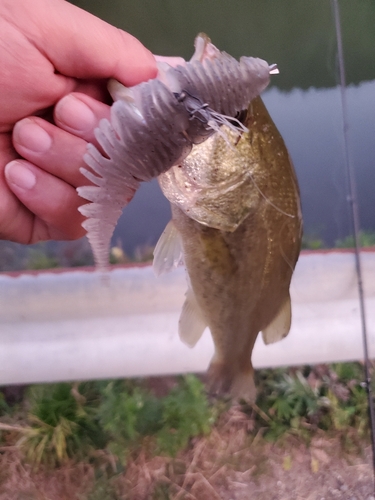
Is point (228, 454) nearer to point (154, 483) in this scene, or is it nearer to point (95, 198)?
point (154, 483)

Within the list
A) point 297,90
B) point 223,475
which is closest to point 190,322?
point 223,475

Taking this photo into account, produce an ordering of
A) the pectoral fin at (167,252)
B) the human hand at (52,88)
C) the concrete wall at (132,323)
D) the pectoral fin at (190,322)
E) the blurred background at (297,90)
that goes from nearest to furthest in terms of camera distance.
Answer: the human hand at (52,88), the pectoral fin at (167,252), the pectoral fin at (190,322), the concrete wall at (132,323), the blurred background at (297,90)

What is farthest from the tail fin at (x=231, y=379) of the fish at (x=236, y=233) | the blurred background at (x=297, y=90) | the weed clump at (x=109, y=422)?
the blurred background at (x=297, y=90)

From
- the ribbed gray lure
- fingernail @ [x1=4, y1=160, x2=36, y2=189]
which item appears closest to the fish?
the ribbed gray lure

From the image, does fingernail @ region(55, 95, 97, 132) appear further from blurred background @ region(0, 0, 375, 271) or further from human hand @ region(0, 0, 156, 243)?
blurred background @ region(0, 0, 375, 271)

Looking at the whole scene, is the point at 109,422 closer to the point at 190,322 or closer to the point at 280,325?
the point at 190,322

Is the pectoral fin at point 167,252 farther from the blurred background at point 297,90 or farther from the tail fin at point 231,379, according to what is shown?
the blurred background at point 297,90

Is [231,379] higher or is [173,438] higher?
[231,379]
